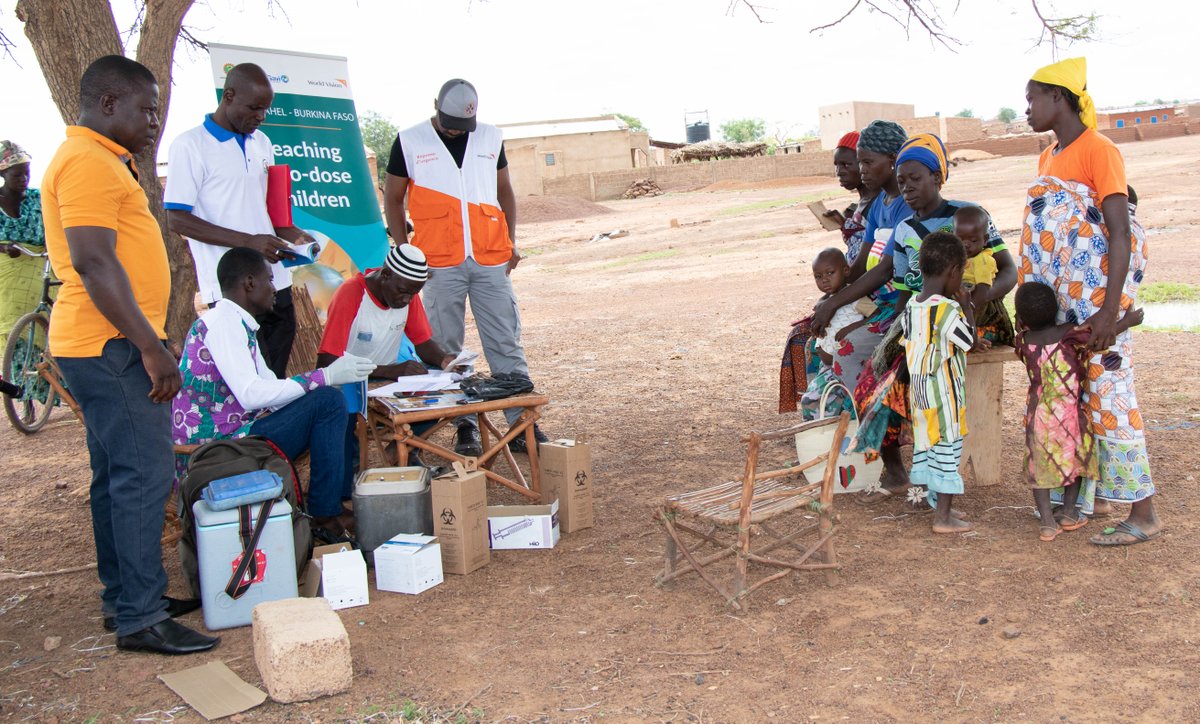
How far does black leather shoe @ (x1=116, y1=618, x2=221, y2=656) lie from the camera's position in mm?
3504

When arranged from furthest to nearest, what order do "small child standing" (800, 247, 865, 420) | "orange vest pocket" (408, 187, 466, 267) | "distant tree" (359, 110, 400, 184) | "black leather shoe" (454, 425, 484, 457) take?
"distant tree" (359, 110, 400, 184), "black leather shoe" (454, 425, 484, 457), "orange vest pocket" (408, 187, 466, 267), "small child standing" (800, 247, 865, 420)

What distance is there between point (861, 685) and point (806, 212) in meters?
20.8

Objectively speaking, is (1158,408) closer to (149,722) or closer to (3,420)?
(149,722)

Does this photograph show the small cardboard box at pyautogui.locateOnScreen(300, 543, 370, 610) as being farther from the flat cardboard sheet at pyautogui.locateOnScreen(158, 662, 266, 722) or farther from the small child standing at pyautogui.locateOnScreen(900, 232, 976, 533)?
the small child standing at pyautogui.locateOnScreen(900, 232, 976, 533)

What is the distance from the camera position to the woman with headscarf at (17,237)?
6914 millimetres

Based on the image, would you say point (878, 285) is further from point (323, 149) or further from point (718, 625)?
point (323, 149)

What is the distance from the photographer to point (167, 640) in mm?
3516

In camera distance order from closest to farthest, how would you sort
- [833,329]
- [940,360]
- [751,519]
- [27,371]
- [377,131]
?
[751,519] → [940,360] → [833,329] → [27,371] → [377,131]

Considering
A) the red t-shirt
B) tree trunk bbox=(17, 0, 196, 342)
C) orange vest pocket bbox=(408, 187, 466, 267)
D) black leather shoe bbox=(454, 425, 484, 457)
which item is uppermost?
tree trunk bbox=(17, 0, 196, 342)

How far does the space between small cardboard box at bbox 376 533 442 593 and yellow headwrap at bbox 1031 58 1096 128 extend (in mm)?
3105

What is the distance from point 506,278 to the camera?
5895 millimetres

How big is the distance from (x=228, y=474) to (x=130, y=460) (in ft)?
1.59

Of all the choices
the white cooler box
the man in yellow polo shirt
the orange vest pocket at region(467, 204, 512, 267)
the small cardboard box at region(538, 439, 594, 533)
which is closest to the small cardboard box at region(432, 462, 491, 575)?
the small cardboard box at region(538, 439, 594, 533)

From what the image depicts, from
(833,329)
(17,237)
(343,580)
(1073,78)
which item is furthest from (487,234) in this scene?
(17,237)
